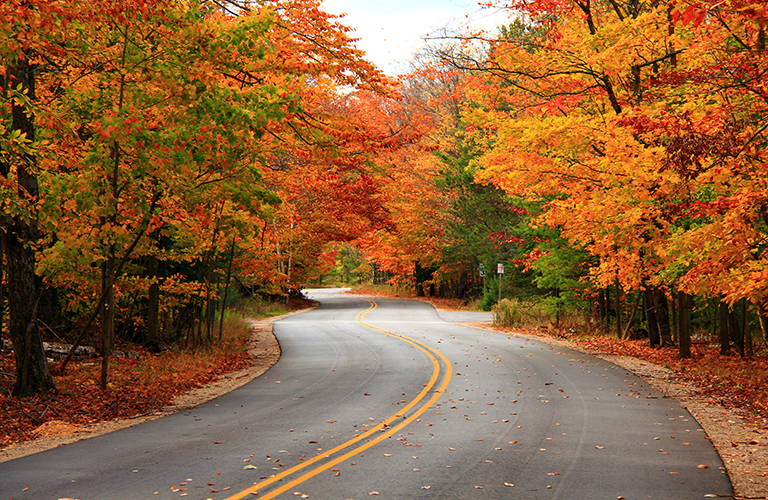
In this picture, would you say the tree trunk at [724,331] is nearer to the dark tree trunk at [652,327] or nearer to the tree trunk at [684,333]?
the tree trunk at [684,333]

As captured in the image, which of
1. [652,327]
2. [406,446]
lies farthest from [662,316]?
[406,446]

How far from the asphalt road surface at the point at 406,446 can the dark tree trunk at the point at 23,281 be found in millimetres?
2642

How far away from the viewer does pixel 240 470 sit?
6.40 metres

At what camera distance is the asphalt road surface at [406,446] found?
5.87 metres

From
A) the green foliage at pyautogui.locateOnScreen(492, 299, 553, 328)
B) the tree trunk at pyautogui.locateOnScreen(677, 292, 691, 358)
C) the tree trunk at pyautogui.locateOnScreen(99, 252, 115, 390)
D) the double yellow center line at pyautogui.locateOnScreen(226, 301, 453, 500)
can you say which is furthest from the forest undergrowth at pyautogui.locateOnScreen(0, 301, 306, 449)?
the green foliage at pyautogui.locateOnScreen(492, 299, 553, 328)

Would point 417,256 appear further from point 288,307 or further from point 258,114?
point 258,114

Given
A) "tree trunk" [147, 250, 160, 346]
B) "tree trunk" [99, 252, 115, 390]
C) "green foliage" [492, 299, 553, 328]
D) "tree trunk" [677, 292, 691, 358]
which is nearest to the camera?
"tree trunk" [99, 252, 115, 390]

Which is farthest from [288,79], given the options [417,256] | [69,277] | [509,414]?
[417,256]

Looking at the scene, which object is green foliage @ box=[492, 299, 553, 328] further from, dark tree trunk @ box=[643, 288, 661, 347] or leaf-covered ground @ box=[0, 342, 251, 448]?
leaf-covered ground @ box=[0, 342, 251, 448]

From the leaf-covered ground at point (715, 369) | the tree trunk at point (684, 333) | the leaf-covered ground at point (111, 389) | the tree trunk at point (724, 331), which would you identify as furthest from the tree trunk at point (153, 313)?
the tree trunk at point (724, 331)

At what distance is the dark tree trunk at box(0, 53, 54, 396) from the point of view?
387 inches

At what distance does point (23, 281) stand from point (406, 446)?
267 inches

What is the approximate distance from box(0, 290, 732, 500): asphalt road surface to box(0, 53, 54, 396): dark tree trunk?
264cm

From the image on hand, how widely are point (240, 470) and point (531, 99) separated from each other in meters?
14.8
